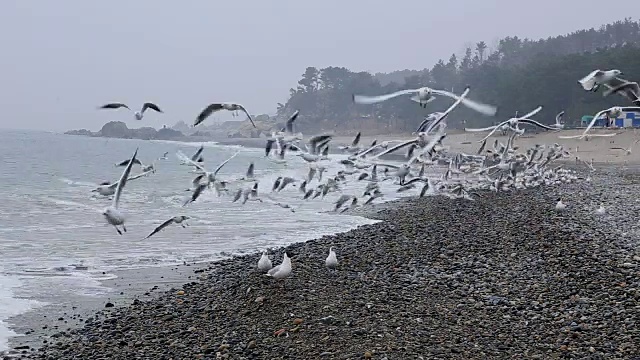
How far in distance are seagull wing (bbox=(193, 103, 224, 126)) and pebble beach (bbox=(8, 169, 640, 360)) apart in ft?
8.43

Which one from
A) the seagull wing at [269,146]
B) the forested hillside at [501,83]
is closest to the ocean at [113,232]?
the seagull wing at [269,146]

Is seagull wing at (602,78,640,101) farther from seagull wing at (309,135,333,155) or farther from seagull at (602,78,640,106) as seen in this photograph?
seagull wing at (309,135,333,155)

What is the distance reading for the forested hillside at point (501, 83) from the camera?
5469cm

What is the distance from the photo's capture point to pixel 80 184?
115ft

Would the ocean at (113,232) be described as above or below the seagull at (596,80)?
below

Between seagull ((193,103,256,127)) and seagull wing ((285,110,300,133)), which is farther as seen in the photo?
seagull wing ((285,110,300,133))

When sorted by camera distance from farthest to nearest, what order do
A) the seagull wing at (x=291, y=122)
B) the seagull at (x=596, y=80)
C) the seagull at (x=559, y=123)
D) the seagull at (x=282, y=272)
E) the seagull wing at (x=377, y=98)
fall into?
the seagull wing at (x=291, y=122), the seagull at (x=559, y=123), the seagull at (x=282, y=272), the seagull wing at (x=377, y=98), the seagull at (x=596, y=80)

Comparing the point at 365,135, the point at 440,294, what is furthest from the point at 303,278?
the point at 365,135

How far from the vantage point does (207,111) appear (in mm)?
8125

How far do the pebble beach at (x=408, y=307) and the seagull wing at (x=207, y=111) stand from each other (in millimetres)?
2569

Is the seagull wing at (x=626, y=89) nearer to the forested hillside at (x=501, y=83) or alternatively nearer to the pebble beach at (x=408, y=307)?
the pebble beach at (x=408, y=307)

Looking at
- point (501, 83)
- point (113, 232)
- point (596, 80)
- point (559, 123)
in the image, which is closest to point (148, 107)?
point (596, 80)

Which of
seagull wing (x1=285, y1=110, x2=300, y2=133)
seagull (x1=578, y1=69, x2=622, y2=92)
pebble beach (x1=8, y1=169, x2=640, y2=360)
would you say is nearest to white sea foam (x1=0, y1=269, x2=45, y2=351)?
pebble beach (x1=8, y1=169, x2=640, y2=360)

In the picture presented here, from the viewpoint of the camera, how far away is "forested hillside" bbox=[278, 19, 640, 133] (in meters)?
54.7
